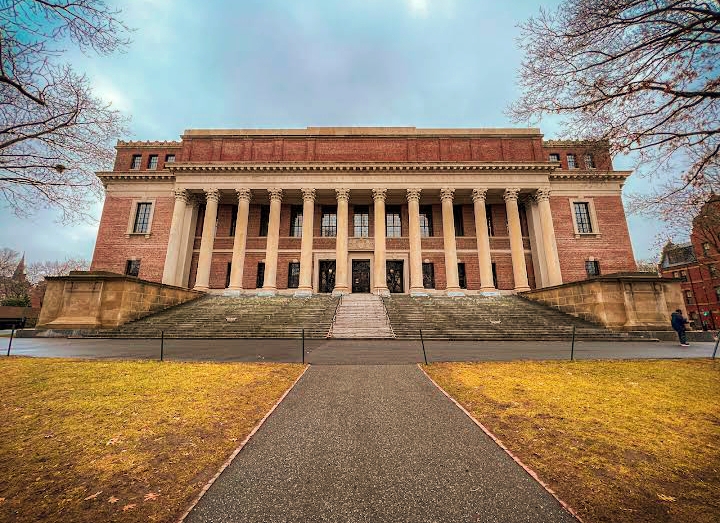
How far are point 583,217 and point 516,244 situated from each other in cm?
834

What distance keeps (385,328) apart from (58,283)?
694 inches

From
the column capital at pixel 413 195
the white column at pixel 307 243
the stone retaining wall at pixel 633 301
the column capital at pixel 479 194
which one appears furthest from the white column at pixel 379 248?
the stone retaining wall at pixel 633 301

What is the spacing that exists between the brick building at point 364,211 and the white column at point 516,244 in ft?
0.29

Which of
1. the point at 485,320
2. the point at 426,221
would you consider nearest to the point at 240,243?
the point at 426,221

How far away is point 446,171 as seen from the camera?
84.3 feet

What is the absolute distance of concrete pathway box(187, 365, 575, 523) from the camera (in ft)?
7.58

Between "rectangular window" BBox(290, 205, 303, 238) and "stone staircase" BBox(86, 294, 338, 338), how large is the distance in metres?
8.38

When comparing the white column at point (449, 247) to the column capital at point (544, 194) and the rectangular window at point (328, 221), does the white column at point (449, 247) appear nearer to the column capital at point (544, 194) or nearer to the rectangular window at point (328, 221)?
the column capital at point (544, 194)

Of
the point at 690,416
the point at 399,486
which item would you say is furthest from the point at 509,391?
the point at 399,486

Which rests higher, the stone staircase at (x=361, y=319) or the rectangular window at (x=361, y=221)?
the rectangular window at (x=361, y=221)

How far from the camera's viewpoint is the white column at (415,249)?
2320cm

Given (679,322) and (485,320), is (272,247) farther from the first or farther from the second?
(679,322)

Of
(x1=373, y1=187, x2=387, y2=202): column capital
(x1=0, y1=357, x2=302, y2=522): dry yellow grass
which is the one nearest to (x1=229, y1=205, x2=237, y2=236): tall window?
(x1=373, y1=187, x2=387, y2=202): column capital

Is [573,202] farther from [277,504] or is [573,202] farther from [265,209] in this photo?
[277,504]
